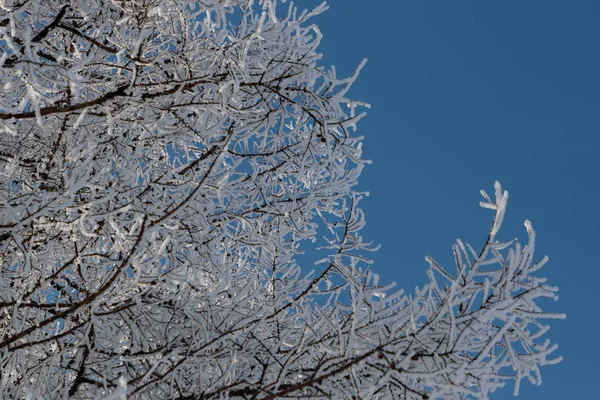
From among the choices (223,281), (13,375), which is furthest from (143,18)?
(13,375)

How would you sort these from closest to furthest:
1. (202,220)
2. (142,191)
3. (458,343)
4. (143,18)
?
(458,343) → (143,18) → (142,191) → (202,220)

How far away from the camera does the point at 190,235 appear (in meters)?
4.04

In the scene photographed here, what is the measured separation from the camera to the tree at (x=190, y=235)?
2383 millimetres

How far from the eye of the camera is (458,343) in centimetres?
232

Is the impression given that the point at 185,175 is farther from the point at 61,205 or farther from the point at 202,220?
the point at 61,205

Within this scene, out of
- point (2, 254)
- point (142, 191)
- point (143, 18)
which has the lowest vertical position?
point (2, 254)

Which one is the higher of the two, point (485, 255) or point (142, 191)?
point (142, 191)

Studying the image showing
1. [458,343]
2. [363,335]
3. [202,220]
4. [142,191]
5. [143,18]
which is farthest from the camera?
[202,220]

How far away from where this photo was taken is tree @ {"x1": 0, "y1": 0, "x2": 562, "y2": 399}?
93.8 inches

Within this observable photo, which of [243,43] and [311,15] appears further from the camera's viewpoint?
[311,15]

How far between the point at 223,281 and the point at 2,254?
1.55 meters

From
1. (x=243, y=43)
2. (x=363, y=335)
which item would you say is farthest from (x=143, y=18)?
(x=363, y=335)

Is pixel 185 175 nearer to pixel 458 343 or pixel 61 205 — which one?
pixel 61 205

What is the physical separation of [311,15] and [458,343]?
7.81 ft
